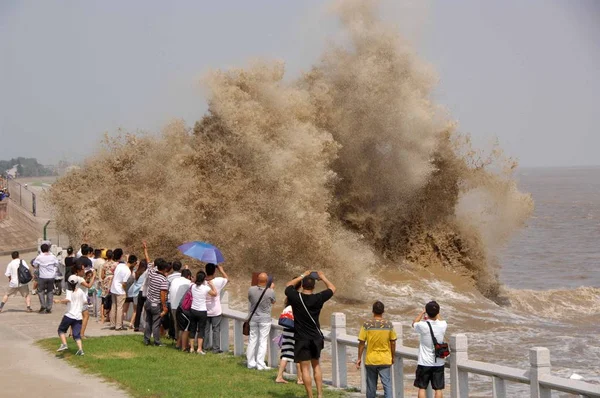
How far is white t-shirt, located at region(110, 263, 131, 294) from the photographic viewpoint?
55.5 feet

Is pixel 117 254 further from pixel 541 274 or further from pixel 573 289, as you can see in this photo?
pixel 541 274

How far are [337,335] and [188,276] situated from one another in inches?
148

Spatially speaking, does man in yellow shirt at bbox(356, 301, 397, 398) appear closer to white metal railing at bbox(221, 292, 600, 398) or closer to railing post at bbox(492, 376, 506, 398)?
white metal railing at bbox(221, 292, 600, 398)

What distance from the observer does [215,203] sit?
2672 centimetres

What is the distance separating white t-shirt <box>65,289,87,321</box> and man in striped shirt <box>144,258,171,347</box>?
1189 millimetres

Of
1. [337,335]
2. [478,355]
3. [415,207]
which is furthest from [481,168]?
[337,335]

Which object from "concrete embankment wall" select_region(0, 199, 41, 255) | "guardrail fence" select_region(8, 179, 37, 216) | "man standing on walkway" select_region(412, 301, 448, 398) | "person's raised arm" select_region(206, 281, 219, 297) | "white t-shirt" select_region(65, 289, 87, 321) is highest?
"guardrail fence" select_region(8, 179, 37, 216)

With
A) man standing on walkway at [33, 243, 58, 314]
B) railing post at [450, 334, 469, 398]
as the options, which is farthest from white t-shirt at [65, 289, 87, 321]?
railing post at [450, 334, 469, 398]

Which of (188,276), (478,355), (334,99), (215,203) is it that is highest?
(334,99)

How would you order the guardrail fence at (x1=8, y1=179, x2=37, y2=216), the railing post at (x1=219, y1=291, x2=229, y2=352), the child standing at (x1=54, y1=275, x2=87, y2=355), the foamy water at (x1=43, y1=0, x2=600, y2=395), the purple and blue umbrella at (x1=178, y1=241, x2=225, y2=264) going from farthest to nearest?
1. the guardrail fence at (x1=8, y1=179, x2=37, y2=216)
2. the foamy water at (x1=43, y1=0, x2=600, y2=395)
3. the purple and blue umbrella at (x1=178, y1=241, x2=225, y2=264)
4. the railing post at (x1=219, y1=291, x2=229, y2=352)
5. the child standing at (x1=54, y1=275, x2=87, y2=355)

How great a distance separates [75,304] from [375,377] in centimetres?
551

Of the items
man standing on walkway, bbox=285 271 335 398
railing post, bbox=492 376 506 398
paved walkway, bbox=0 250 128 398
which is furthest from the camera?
paved walkway, bbox=0 250 128 398

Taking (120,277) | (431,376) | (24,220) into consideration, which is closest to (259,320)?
(431,376)

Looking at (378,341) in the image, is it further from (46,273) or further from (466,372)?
(46,273)
